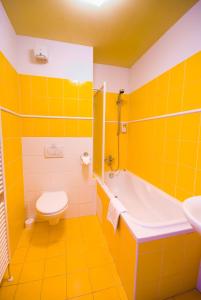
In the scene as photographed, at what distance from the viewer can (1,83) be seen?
132 cm

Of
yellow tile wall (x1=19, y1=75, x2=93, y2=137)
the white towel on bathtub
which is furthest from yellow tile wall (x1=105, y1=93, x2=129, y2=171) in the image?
the white towel on bathtub

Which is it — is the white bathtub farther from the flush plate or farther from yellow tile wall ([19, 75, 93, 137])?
yellow tile wall ([19, 75, 93, 137])

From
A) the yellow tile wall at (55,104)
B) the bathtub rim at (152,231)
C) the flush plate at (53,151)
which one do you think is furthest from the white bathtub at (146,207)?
the yellow tile wall at (55,104)

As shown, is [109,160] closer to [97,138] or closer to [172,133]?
[97,138]

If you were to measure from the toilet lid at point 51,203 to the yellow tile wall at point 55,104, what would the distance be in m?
0.80

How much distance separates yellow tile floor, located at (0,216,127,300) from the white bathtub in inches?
22.6

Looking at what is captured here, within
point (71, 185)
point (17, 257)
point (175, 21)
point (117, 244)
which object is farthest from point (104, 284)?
point (175, 21)

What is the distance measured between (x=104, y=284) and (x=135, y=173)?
58.2 inches

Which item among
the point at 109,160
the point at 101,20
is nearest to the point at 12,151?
the point at 109,160

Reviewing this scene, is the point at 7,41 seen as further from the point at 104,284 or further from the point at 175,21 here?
the point at 104,284

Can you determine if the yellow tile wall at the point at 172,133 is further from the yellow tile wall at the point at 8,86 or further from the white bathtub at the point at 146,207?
the yellow tile wall at the point at 8,86

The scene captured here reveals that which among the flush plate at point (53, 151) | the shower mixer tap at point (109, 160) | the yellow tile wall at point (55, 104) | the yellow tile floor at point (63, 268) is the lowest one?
the yellow tile floor at point (63, 268)

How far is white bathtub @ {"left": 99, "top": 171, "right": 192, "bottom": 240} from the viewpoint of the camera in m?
1.05

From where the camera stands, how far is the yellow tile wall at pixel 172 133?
130 cm
